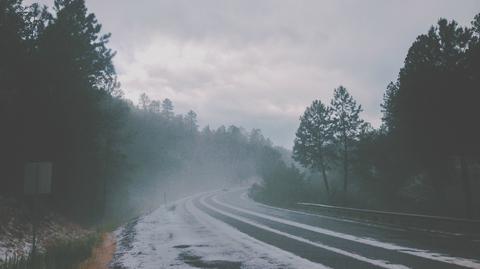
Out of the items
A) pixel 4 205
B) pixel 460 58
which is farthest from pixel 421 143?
pixel 4 205

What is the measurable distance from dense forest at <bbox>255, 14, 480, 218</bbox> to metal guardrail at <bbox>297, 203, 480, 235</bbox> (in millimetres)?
7009

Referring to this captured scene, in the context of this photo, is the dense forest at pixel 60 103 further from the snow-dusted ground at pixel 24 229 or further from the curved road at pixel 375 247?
the curved road at pixel 375 247

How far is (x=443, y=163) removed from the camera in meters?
33.0

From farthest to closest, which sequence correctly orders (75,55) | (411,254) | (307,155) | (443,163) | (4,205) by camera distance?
(307,155)
(443,163)
(75,55)
(4,205)
(411,254)

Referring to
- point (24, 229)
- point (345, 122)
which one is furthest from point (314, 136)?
point (24, 229)

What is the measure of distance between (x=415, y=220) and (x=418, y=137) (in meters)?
8.52

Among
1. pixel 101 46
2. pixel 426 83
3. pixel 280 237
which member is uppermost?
pixel 101 46

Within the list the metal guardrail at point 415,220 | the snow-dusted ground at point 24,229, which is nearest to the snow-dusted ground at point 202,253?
the snow-dusted ground at point 24,229

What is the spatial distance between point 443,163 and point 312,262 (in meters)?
28.4

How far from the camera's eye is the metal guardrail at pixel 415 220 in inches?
612

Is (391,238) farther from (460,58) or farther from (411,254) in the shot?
(460,58)

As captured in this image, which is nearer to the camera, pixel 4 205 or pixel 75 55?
pixel 4 205

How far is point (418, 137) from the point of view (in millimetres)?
26875

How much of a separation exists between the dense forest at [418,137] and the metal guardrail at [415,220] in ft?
23.0
